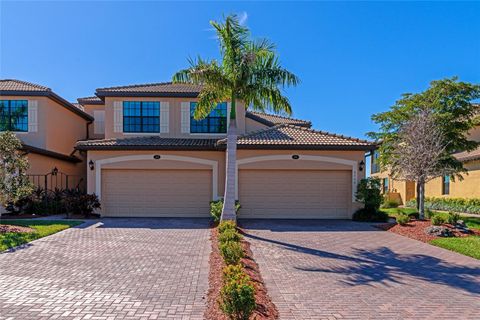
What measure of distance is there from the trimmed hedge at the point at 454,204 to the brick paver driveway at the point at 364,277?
12703mm

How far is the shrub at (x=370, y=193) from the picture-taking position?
14.7 meters

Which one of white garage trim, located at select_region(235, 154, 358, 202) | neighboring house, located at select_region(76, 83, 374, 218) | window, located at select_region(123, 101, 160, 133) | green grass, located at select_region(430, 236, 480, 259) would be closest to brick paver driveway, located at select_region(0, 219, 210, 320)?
neighboring house, located at select_region(76, 83, 374, 218)

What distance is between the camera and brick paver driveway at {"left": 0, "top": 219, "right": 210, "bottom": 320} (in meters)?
5.04

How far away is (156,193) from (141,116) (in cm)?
504

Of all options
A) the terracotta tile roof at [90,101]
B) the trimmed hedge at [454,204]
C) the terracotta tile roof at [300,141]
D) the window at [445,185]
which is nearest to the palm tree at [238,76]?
the terracotta tile roof at [300,141]

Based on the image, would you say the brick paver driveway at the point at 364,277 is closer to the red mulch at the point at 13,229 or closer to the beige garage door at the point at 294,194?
the beige garage door at the point at 294,194

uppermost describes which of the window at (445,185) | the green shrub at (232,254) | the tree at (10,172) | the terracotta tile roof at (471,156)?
the terracotta tile roof at (471,156)

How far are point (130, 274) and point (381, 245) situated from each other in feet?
24.6

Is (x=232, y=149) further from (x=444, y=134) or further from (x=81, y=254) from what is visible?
(x=444, y=134)

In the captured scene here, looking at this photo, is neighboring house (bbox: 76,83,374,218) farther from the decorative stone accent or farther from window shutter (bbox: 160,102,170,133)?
the decorative stone accent

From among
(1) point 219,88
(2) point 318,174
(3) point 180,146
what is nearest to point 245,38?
(1) point 219,88

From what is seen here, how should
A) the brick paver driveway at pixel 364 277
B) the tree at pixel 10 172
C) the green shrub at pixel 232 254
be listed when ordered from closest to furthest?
the brick paver driveway at pixel 364 277 < the green shrub at pixel 232 254 < the tree at pixel 10 172

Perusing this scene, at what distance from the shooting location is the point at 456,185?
22.8 meters

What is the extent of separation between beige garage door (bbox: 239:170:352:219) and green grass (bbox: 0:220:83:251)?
25.3ft
